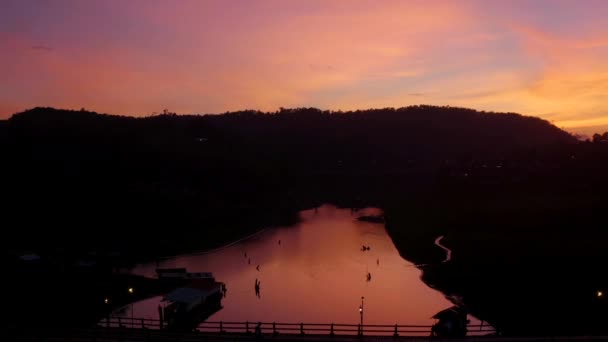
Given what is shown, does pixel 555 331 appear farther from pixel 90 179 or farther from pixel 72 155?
pixel 72 155

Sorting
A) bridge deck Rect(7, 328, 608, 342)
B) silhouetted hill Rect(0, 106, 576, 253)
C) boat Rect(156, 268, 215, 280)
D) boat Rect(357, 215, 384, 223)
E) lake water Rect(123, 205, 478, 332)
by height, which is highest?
silhouetted hill Rect(0, 106, 576, 253)

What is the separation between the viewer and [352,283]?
50.3 m

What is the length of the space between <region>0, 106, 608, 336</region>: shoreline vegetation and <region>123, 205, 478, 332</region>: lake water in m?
3.64

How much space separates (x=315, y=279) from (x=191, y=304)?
54.0ft

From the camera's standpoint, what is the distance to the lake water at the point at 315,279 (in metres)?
41.0

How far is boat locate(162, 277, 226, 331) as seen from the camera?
3897 centimetres

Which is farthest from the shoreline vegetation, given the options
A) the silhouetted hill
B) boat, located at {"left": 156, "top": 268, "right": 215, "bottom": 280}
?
boat, located at {"left": 156, "top": 268, "right": 215, "bottom": 280}

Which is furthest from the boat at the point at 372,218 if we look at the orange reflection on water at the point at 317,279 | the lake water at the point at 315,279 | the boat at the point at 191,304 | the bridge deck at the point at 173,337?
the bridge deck at the point at 173,337

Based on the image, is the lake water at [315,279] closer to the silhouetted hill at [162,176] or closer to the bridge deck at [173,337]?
the silhouetted hill at [162,176]

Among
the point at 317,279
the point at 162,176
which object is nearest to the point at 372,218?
the point at 317,279

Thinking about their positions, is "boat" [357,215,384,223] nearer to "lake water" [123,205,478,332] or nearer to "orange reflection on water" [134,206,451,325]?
"lake water" [123,205,478,332]

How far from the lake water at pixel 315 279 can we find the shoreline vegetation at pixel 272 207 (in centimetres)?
364

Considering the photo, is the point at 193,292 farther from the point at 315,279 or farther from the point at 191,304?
the point at 315,279

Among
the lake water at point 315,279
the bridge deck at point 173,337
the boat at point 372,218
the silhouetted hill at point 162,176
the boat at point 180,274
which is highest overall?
the silhouetted hill at point 162,176
